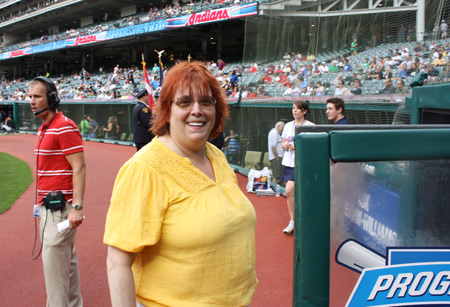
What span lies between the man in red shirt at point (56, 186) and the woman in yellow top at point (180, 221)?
1.42 meters

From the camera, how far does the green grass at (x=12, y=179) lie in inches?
299

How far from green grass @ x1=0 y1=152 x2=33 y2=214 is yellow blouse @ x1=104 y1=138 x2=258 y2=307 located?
6.25 meters

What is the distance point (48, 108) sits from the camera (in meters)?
2.94

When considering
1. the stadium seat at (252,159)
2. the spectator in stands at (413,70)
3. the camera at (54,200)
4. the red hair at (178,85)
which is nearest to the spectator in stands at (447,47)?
the spectator in stands at (413,70)

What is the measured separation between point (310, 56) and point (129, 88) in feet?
73.6

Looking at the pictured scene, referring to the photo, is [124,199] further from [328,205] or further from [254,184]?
[254,184]

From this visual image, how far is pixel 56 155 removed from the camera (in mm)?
2889

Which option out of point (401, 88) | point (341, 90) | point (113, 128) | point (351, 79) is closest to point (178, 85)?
point (401, 88)

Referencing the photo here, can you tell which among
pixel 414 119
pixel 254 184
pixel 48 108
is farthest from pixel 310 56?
pixel 48 108

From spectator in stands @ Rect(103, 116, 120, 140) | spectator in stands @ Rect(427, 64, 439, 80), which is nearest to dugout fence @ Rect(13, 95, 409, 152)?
spectator in stands @ Rect(103, 116, 120, 140)

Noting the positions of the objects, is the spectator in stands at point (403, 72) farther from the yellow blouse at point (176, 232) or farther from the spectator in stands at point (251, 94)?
the spectator in stands at point (251, 94)

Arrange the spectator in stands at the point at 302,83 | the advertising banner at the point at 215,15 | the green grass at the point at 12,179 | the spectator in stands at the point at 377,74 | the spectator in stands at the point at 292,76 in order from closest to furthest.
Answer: the spectator in stands at the point at 377,74 < the spectator in stands at the point at 302,83 < the spectator in stands at the point at 292,76 < the green grass at the point at 12,179 < the advertising banner at the point at 215,15

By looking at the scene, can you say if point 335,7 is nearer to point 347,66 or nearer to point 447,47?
point 347,66

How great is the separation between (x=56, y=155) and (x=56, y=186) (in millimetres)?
225
